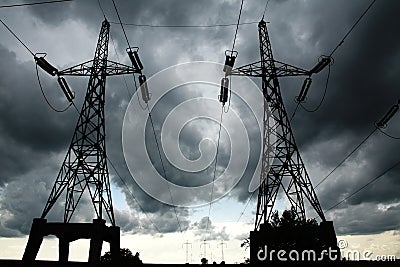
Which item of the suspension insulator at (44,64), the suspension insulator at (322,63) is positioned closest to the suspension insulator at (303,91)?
the suspension insulator at (322,63)

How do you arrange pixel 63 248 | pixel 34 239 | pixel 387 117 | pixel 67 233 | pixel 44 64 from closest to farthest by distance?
pixel 387 117, pixel 44 64, pixel 34 239, pixel 67 233, pixel 63 248

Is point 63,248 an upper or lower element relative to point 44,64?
lower

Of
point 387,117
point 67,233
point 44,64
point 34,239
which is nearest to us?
point 387,117

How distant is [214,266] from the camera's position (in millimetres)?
30594

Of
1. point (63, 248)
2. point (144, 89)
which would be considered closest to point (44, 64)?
point (144, 89)

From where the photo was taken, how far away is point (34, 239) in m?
29.0

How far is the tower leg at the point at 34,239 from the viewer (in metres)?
28.5

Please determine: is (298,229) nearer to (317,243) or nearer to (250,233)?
(317,243)

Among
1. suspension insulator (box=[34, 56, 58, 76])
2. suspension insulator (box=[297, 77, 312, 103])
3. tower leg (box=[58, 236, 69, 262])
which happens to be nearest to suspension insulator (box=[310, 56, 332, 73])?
suspension insulator (box=[297, 77, 312, 103])

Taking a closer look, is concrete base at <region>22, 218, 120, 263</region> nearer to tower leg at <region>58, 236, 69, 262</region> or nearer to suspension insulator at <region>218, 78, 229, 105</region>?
tower leg at <region>58, 236, 69, 262</region>

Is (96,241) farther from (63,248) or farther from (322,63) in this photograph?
(322,63)

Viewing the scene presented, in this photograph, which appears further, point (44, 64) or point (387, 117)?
point (44, 64)

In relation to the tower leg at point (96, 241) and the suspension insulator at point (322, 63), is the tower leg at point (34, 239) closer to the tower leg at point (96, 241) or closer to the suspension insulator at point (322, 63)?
the tower leg at point (96, 241)

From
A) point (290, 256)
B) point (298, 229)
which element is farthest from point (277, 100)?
point (290, 256)
